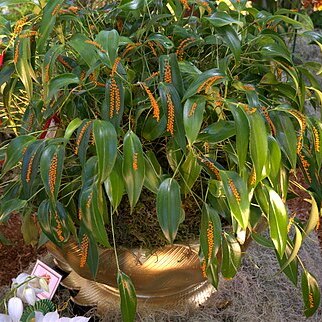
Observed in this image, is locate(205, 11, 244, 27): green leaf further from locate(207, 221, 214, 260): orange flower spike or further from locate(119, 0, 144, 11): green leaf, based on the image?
locate(207, 221, 214, 260): orange flower spike

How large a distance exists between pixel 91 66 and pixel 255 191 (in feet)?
1.00

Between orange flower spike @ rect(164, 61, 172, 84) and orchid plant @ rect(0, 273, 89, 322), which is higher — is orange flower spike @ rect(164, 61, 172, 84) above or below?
above

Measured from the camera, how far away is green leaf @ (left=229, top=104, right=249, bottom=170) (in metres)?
0.83

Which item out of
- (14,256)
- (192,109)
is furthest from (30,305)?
(14,256)

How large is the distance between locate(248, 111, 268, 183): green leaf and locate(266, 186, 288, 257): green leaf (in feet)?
0.31

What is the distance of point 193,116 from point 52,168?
0.20 meters

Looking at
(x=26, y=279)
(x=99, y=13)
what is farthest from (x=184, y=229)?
(x=99, y=13)

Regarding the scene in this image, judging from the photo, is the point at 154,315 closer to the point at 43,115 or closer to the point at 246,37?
the point at 43,115

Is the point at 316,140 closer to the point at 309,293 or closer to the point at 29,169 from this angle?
the point at 309,293

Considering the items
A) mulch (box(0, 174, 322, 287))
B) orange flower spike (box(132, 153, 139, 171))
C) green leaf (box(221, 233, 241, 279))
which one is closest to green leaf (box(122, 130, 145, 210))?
orange flower spike (box(132, 153, 139, 171))

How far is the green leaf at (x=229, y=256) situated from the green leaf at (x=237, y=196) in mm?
132

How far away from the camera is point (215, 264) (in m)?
0.97

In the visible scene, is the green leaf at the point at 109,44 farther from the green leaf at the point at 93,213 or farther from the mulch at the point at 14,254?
the mulch at the point at 14,254

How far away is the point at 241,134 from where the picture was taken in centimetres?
84
